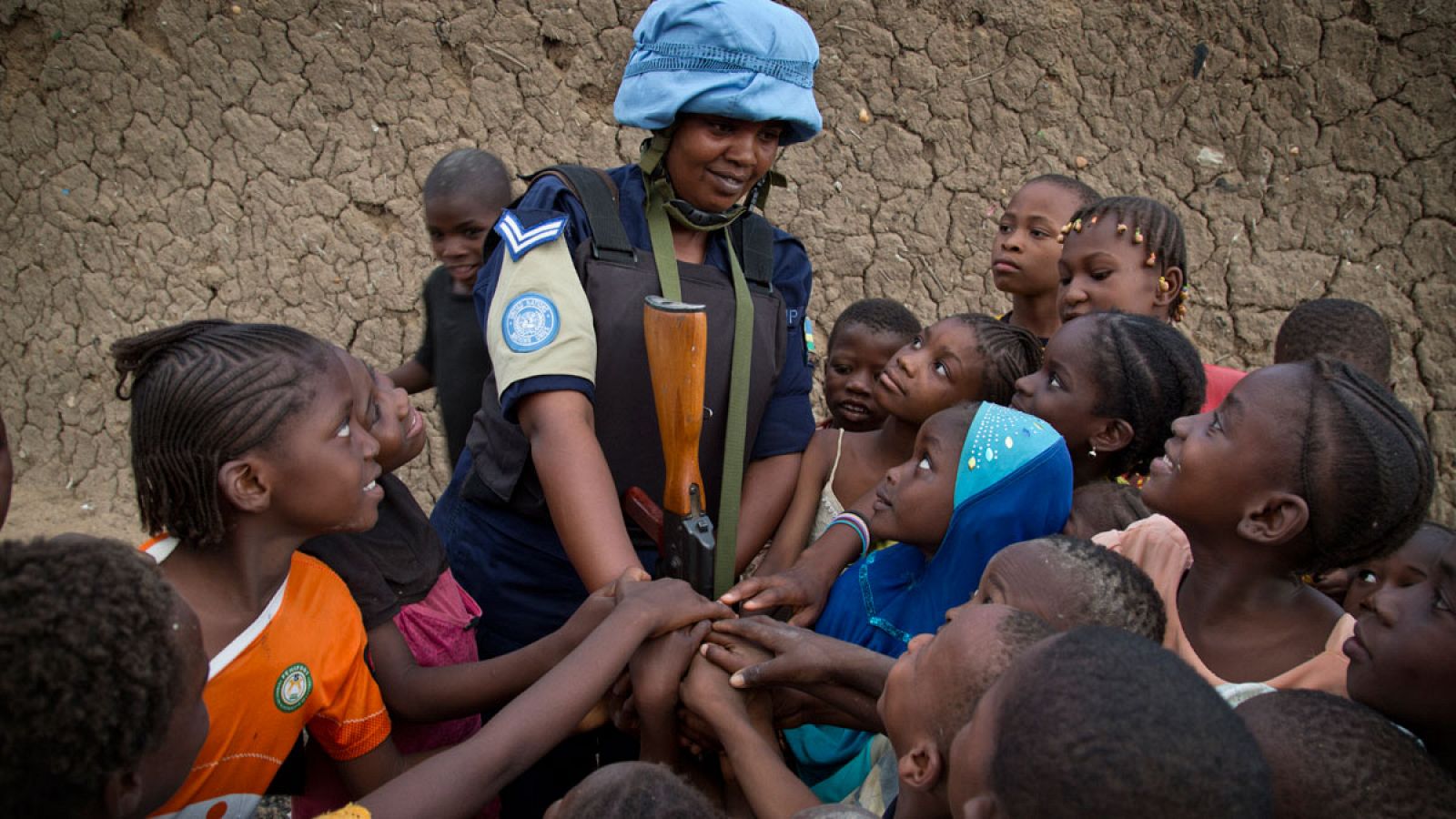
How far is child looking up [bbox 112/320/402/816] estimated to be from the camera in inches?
58.3

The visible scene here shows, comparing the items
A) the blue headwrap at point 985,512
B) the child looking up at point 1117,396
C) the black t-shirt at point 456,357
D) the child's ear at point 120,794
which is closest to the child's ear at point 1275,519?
the blue headwrap at point 985,512

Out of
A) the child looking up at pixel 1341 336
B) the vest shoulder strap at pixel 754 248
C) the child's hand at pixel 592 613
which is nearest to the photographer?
the child's hand at pixel 592 613

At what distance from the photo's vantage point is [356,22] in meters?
4.05

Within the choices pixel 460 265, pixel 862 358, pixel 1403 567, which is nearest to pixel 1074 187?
pixel 862 358

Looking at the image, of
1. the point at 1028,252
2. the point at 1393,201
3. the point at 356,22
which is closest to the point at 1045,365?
the point at 1028,252

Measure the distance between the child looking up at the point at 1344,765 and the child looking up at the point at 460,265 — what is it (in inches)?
102

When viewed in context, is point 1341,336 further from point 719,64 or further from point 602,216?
point 602,216

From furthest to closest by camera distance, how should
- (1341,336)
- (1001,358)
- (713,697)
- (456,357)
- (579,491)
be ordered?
(456,357)
(1341,336)
(1001,358)
(579,491)
(713,697)

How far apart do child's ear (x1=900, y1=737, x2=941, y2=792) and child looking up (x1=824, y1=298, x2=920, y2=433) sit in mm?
1736

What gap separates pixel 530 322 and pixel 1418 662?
1.51 metres

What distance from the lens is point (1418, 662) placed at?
1.28 m

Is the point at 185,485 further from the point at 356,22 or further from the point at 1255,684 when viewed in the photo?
the point at 356,22

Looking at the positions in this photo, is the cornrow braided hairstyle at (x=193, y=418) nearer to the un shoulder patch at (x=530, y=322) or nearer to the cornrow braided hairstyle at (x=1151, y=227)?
the un shoulder patch at (x=530, y=322)

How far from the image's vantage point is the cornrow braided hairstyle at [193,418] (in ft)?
4.85
